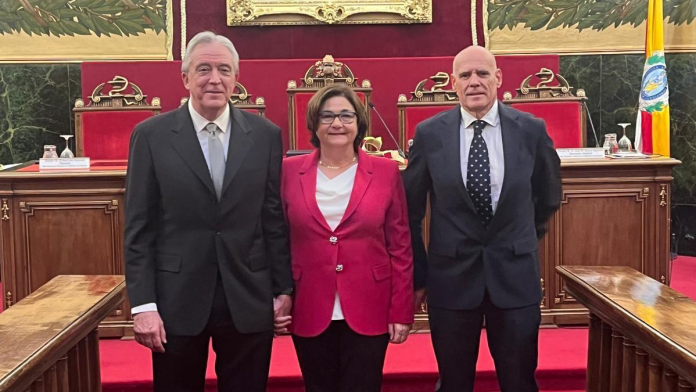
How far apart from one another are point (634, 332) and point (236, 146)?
1.11 meters

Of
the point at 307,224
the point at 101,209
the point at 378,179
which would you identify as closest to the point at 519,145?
the point at 378,179

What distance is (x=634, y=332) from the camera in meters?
2.04

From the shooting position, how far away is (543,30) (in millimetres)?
6211

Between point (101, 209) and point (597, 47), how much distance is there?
4.05 m

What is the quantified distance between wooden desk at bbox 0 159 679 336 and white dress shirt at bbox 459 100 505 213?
1.57 meters

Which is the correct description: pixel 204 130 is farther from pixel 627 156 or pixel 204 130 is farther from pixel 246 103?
pixel 246 103

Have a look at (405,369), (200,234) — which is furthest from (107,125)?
(200,234)

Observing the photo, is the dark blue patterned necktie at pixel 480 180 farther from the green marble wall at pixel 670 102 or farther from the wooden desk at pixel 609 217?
the green marble wall at pixel 670 102

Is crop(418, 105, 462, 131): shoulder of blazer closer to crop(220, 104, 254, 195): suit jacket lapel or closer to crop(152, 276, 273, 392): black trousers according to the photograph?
crop(220, 104, 254, 195): suit jacket lapel

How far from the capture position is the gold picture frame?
244 inches

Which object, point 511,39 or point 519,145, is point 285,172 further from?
point 511,39

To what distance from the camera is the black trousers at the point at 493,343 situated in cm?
227

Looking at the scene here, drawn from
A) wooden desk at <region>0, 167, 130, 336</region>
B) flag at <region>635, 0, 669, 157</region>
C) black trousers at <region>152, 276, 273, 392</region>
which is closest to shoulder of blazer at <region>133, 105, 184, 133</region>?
black trousers at <region>152, 276, 273, 392</region>

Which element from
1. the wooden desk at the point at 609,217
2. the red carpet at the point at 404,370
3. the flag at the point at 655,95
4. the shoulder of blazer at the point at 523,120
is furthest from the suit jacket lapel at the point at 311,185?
the flag at the point at 655,95
